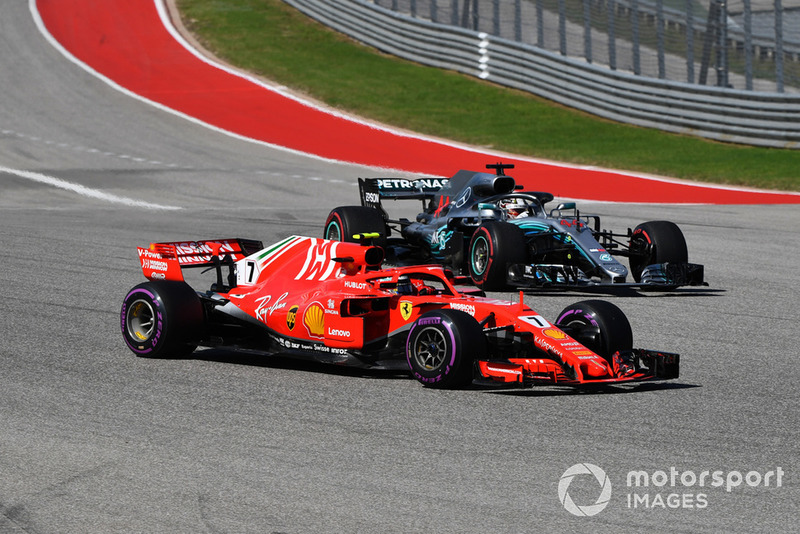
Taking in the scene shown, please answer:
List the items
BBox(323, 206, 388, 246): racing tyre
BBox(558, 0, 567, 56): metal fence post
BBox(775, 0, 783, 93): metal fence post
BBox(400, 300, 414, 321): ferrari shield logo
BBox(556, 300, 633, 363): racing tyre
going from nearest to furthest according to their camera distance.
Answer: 1. BBox(556, 300, 633, 363): racing tyre
2. BBox(400, 300, 414, 321): ferrari shield logo
3. BBox(323, 206, 388, 246): racing tyre
4. BBox(775, 0, 783, 93): metal fence post
5. BBox(558, 0, 567, 56): metal fence post

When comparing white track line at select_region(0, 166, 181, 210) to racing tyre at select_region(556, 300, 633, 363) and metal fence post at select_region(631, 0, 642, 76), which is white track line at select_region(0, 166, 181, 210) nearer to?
metal fence post at select_region(631, 0, 642, 76)

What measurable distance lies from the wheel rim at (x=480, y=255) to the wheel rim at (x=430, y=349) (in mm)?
5395

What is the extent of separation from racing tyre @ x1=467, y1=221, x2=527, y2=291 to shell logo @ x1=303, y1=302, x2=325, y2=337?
4456 mm

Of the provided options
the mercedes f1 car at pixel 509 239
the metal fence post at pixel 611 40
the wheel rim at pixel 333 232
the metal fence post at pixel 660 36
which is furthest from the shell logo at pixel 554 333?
the metal fence post at pixel 611 40

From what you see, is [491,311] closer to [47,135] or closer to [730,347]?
[730,347]

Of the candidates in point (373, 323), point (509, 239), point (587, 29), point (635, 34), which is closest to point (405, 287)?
point (373, 323)

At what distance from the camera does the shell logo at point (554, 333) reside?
366 inches

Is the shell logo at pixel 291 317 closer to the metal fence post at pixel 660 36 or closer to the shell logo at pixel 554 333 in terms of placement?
the shell logo at pixel 554 333

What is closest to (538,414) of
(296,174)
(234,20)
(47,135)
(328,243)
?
(328,243)

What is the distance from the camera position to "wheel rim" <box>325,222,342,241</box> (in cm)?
1630

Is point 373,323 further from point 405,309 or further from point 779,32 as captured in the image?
point 779,32

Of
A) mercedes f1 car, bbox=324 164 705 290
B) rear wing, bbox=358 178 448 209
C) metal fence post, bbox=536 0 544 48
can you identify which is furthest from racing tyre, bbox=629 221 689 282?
metal fence post, bbox=536 0 544 48

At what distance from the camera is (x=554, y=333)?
9.35 meters

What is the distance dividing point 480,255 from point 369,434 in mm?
7047
